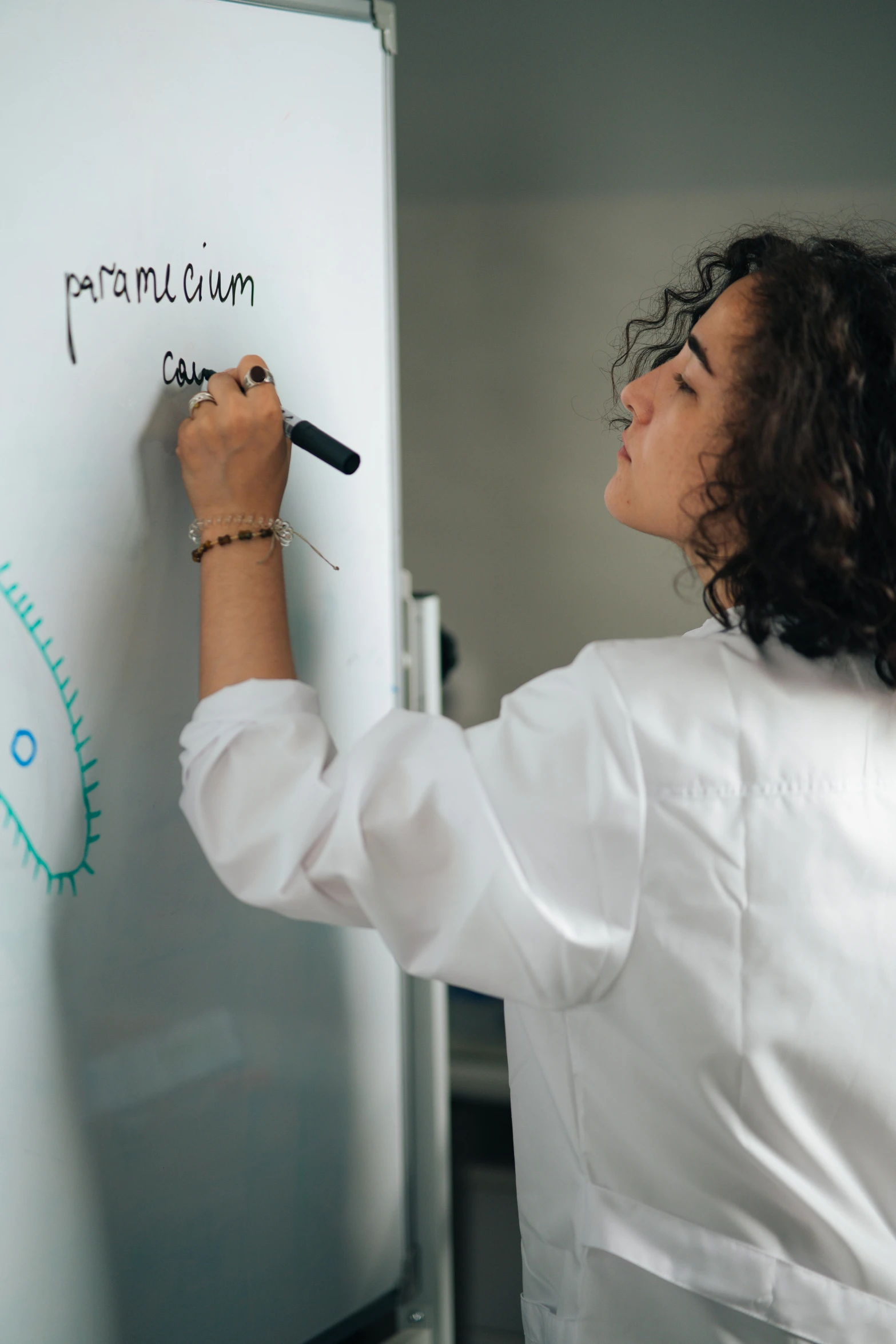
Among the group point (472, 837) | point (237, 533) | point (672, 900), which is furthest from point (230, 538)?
point (672, 900)

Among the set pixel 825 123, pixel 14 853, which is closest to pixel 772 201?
pixel 825 123

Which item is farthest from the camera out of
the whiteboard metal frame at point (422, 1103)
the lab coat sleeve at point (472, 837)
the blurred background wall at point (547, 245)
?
the blurred background wall at point (547, 245)

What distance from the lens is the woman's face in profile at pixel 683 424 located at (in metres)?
0.71

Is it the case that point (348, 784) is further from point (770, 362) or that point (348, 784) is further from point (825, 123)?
point (825, 123)

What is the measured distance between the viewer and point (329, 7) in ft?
2.58

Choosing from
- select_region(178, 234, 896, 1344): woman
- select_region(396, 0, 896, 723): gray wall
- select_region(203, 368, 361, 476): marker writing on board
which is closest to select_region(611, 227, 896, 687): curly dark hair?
select_region(178, 234, 896, 1344): woman

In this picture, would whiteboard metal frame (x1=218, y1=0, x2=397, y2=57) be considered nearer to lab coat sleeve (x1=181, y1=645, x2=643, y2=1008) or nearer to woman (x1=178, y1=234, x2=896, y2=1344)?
woman (x1=178, y1=234, x2=896, y2=1344)

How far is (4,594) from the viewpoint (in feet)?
1.96

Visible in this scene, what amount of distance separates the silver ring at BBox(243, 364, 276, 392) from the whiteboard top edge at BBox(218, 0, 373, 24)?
0.25 m

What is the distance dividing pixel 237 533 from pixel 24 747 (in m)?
0.19

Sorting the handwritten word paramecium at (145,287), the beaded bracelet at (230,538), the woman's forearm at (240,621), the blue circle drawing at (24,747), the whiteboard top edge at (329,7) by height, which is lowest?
the blue circle drawing at (24,747)

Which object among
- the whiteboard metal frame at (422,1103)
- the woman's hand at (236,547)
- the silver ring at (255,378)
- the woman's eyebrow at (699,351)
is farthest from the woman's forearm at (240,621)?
the woman's eyebrow at (699,351)

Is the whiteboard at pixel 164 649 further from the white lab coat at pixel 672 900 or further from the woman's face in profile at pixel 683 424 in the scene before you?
the woman's face in profile at pixel 683 424

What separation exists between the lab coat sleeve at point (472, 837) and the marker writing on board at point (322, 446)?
190mm
